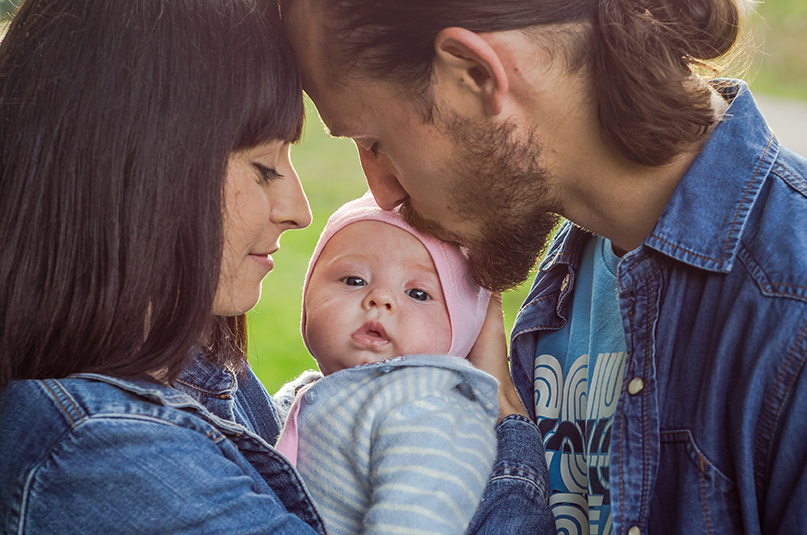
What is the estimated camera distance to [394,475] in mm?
1522

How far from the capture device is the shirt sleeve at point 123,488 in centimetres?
116

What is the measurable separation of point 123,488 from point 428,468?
24.6 inches

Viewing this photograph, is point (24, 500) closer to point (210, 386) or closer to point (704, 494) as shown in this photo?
point (210, 386)

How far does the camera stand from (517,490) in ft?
5.44

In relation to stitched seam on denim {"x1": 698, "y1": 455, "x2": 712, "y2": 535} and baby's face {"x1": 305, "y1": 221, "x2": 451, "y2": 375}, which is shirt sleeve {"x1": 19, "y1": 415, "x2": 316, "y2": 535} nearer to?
baby's face {"x1": 305, "y1": 221, "x2": 451, "y2": 375}

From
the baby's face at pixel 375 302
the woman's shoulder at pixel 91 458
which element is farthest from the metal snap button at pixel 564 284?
the woman's shoulder at pixel 91 458

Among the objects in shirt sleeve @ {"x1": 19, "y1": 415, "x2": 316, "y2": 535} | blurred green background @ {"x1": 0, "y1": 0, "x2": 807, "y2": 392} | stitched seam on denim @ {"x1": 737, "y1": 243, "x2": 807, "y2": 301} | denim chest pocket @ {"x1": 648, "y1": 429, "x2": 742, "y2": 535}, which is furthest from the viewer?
blurred green background @ {"x1": 0, "y1": 0, "x2": 807, "y2": 392}

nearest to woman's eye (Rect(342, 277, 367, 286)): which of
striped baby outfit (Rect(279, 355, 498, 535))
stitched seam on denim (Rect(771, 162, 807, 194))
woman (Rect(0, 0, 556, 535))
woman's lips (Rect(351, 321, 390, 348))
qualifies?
woman's lips (Rect(351, 321, 390, 348))

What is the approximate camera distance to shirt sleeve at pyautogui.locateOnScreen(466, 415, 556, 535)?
1.61 metres

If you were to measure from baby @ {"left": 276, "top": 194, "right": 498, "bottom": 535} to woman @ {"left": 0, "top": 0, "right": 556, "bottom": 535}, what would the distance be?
19cm

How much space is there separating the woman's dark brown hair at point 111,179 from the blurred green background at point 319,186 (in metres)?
0.49

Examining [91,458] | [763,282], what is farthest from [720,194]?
[91,458]

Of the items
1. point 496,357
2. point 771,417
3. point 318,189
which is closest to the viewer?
point 771,417

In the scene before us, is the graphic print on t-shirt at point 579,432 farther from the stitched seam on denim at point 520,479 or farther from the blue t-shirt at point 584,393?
the stitched seam on denim at point 520,479
